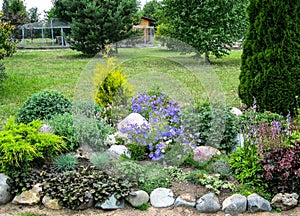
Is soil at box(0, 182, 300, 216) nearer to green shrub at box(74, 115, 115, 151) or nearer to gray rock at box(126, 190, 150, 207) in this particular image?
gray rock at box(126, 190, 150, 207)

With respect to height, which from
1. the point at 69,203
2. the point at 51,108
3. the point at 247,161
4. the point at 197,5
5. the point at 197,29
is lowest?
the point at 69,203

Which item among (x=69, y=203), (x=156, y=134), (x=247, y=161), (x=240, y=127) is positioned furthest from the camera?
(x=240, y=127)

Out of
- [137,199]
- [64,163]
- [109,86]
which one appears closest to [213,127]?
[137,199]

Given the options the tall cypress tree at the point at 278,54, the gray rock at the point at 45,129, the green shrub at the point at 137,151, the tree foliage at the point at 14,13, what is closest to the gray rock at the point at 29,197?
the gray rock at the point at 45,129

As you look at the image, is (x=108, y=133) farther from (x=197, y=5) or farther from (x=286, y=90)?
(x=197, y=5)

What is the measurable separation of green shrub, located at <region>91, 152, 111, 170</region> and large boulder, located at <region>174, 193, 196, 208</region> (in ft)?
3.09

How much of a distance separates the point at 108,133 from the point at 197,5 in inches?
437

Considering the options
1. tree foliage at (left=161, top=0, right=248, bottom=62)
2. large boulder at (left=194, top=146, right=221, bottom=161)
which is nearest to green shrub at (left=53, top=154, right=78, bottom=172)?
large boulder at (left=194, top=146, right=221, bottom=161)

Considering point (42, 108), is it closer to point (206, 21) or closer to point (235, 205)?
point (235, 205)

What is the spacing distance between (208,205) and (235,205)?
0.81ft

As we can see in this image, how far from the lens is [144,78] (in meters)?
9.38

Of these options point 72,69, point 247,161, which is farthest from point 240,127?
point 72,69

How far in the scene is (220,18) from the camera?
15.1m

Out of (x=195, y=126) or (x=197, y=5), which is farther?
(x=197, y=5)
